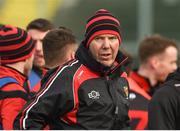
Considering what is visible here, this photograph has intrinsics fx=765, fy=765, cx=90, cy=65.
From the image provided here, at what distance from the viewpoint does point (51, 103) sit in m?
5.05

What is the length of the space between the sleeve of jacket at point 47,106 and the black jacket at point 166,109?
771 mm

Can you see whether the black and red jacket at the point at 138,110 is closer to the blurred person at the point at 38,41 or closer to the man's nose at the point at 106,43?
the blurred person at the point at 38,41

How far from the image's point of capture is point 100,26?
5305mm

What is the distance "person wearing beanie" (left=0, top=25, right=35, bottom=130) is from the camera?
524cm

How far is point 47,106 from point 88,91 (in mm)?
298

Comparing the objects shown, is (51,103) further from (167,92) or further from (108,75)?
(167,92)

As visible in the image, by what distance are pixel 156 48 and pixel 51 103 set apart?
115 inches

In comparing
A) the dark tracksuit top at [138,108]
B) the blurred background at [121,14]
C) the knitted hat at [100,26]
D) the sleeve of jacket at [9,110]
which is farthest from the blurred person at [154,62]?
the blurred background at [121,14]

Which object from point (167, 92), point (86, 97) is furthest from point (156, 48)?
point (86, 97)

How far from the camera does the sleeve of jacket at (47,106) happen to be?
16.6 feet

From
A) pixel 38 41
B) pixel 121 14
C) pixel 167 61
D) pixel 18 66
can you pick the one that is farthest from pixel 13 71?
pixel 121 14

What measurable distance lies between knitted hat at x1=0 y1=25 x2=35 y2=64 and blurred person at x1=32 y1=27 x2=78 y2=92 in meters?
0.14

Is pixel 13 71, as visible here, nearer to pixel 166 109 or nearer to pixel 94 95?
pixel 94 95

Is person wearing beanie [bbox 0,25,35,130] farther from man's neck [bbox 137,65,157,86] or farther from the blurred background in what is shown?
the blurred background
